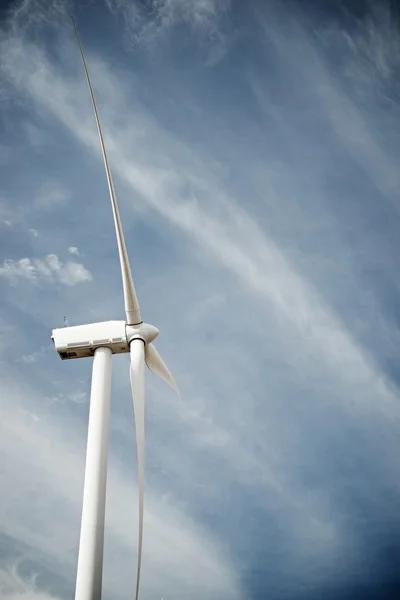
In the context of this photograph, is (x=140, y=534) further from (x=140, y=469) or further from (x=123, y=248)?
(x=123, y=248)

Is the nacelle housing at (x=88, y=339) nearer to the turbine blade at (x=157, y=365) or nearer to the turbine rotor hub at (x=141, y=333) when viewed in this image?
the turbine rotor hub at (x=141, y=333)

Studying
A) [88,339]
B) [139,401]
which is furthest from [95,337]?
[139,401]

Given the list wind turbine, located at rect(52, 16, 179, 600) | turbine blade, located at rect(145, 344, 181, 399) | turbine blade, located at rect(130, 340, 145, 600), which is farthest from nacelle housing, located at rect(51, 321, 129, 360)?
turbine blade, located at rect(145, 344, 181, 399)

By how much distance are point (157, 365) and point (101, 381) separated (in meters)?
4.47

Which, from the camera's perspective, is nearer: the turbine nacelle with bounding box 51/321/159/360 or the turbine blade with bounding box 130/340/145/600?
the turbine blade with bounding box 130/340/145/600

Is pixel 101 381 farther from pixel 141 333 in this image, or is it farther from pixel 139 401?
→ pixel 141 333

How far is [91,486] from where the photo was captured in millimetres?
19688

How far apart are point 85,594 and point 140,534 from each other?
300 cm

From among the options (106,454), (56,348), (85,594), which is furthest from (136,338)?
(85,594)

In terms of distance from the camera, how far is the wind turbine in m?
18.4

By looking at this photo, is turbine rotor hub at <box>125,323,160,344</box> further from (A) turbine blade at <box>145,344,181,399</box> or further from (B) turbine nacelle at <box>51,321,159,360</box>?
(A) turbine blade at <box>145,344,181,399</box>

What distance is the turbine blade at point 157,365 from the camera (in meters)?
25.8

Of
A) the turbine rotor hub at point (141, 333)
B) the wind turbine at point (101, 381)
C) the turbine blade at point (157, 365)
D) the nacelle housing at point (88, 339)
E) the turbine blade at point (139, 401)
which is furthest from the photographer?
the turbine blade at point (157, 365)

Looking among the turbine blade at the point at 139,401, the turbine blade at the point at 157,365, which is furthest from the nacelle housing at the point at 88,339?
the turbine blade at the point at 157,365
